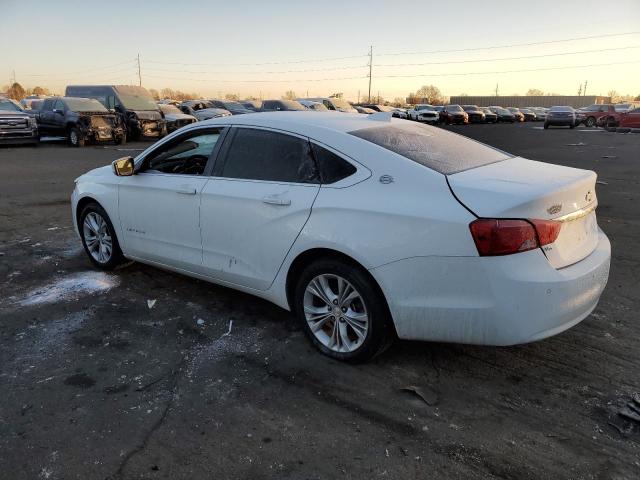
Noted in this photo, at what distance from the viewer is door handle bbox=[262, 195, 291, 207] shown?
361 centimetres

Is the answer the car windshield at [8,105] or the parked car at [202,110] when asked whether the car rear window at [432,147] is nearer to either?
the car windshield at [8,105]

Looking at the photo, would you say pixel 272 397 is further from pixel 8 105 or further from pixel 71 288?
pixel 8 105

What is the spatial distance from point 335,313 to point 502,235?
4.01 ft

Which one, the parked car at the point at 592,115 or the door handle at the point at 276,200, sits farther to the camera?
the parked car at the point at 592,115

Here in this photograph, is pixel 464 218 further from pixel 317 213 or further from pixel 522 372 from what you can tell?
pixel 522 372

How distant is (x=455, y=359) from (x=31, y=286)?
12.9ft

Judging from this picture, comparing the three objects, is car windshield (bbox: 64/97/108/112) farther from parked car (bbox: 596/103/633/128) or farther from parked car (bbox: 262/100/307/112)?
parked car (bbox: 596/103/633/128)

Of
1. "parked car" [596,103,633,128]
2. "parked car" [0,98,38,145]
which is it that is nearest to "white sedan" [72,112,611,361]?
"parked car" [0,98,38,145]

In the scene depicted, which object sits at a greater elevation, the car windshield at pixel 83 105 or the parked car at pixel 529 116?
the car windshield at pixel 83 105

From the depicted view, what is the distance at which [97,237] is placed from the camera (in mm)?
5461

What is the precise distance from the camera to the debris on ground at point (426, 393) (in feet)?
10.2

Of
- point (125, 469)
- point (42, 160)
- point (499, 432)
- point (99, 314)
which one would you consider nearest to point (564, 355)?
point (499, 432)

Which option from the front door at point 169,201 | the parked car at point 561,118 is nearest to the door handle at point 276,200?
the front door at point 169,201

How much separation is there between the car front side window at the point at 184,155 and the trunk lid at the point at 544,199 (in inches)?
85.7
